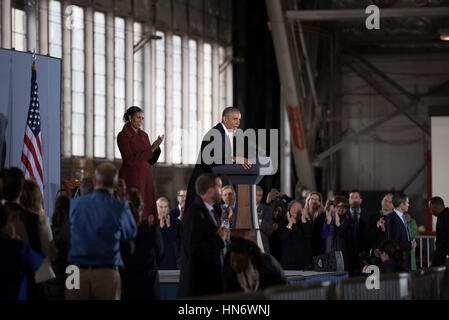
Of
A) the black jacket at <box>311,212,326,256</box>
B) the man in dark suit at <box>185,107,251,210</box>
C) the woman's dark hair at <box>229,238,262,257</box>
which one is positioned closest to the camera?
the woman's dark hair at <box>229,238,262,257</box>

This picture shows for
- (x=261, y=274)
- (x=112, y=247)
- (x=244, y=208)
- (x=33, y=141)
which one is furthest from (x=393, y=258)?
(x=33, y=141)

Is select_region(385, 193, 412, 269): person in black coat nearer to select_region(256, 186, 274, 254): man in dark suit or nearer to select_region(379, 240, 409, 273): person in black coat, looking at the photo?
select_region(256, 186, 274, 254): man in dark suit

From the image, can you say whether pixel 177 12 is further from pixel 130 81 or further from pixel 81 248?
pixel 81 248

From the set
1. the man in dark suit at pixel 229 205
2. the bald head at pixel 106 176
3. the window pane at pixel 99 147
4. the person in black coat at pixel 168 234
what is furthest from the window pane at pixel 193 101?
the bald head at pixel 106 176

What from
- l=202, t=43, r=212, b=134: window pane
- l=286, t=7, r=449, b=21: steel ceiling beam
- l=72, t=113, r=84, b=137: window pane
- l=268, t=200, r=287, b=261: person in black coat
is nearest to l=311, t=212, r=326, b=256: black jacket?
l=268, t=200, r=287, b=261: person in black coat

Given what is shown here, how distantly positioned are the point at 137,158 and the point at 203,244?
8.67 ft

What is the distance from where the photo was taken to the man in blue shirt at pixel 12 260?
6.63 meters

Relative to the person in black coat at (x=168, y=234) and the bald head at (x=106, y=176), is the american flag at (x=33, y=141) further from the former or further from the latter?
the bald head at (x=106, y=176)

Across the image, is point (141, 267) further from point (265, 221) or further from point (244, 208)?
point (265, 221)

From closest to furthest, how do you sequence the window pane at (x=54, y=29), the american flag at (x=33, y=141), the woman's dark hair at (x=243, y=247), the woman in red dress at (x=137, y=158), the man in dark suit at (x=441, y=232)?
the woman's dark hair at (x=243, y=247), the woman in red dress at (x=137, y=158), the american flag at (x=33, y=141), the man in dark suit at (x=441, y=232), the window pane at (x=54, y=29)

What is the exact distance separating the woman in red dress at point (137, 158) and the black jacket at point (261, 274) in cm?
281

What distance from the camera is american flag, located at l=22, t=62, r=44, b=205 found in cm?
1109

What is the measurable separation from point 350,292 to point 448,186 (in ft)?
46.6
